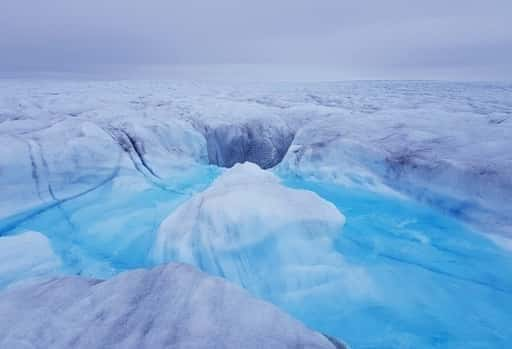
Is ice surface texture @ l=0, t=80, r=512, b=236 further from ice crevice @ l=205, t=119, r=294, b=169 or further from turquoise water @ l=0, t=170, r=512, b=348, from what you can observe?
turquoise water @ l=0, t=170, r=512, b=348

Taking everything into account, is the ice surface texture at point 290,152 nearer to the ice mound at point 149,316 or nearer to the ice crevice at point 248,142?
the ice crevice at point 248,142

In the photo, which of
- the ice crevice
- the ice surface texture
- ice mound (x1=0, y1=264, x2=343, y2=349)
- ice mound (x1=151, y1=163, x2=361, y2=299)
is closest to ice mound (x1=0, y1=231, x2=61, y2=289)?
ice mound (x1=151, y1=163, x2=361, y2=299)

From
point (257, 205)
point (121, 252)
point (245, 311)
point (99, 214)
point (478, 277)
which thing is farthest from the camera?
point (99, 214)

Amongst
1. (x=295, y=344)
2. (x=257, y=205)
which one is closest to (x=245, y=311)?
(x=295, y=344)

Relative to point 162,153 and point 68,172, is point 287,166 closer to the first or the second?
point 162,153

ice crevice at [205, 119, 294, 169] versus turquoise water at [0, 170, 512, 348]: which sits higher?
ice crevice at [205, 119, 294, 169]

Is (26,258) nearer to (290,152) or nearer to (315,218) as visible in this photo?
(315,218)

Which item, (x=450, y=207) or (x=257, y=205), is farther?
(x=450, y=207)

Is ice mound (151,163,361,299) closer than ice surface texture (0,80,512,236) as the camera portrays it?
Yes
